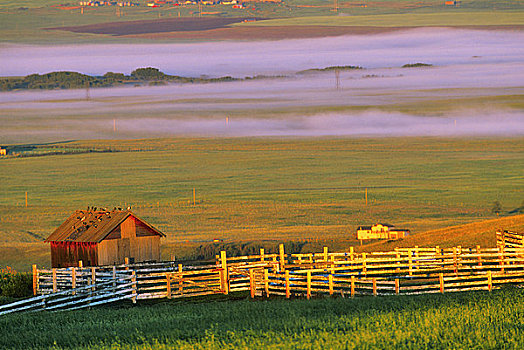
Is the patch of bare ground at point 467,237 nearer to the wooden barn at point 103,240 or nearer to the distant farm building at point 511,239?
the distant farm building at point 511,239

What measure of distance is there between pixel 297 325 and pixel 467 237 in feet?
143

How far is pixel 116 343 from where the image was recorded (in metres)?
23.6

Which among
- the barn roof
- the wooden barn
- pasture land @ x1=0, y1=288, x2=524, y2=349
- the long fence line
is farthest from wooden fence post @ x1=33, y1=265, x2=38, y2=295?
pasture land @ x1=0, y1=288, x2=524, y2=349

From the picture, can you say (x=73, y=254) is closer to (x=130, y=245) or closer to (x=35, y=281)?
(x=130, y=245)

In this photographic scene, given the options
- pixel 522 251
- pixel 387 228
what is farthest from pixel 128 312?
pixel 387 228

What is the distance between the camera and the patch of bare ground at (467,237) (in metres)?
63.8

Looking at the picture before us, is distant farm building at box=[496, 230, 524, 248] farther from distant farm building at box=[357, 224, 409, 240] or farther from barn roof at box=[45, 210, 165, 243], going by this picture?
distant farm building at box=[357, 224, 409, 240]

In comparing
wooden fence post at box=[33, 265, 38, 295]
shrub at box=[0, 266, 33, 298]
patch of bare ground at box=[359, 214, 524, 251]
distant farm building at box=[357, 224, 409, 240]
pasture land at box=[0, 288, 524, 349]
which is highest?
pasture land at box=[0, 288, 524, 349]

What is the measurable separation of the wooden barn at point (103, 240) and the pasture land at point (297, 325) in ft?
69.2

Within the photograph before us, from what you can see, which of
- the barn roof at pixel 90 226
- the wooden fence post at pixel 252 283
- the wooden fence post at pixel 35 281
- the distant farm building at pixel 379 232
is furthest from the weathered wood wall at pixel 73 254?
the distant farm building at pixel 379 232

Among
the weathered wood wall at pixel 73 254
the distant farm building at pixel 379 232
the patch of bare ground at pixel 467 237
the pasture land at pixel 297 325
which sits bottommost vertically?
the distant farm building at pixel 379 232

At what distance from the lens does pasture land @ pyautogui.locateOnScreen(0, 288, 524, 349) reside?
889 inches

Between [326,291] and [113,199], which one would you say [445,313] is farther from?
[113,199]

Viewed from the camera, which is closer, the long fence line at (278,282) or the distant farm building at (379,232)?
the long fence line at (278,282)
